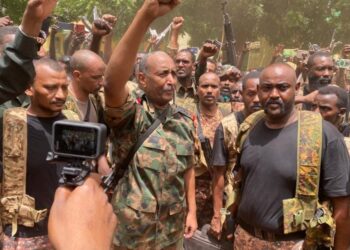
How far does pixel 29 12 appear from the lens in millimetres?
1821

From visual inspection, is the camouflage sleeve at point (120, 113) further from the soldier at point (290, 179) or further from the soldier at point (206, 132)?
the soldier at point (206, 132)

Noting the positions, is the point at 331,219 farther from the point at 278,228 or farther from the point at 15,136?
the point at 15,136

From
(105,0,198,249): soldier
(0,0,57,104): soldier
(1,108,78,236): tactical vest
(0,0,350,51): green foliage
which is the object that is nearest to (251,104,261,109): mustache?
(105,0,198,249): soldier

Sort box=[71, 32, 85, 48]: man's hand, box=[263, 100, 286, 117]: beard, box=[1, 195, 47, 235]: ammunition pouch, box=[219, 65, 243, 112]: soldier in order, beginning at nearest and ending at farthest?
box=[1, 195, 47, 235]: ammunition pouch
box=[263, 100, 286, 117]: beard
box=[219, 65, 243, 112]: soldier
box=[71, 32, 85, 48]: man's hand

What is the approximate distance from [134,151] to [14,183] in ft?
2.60

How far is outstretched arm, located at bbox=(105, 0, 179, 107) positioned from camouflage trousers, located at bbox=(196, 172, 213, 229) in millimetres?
2426

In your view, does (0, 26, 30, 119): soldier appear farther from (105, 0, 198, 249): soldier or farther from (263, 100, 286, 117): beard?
(263, 100, 286, 117): beard

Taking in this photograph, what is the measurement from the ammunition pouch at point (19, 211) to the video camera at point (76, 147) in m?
1.76

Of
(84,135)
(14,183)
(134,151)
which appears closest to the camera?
(84,135)

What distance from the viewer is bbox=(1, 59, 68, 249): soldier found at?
2.97 m

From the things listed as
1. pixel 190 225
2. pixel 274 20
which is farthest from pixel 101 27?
pixel 274 20

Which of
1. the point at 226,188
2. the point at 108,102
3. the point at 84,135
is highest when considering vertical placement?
the point at 84,135

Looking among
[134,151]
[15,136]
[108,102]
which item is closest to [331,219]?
[134,151]

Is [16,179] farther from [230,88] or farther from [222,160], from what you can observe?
[230,88]
